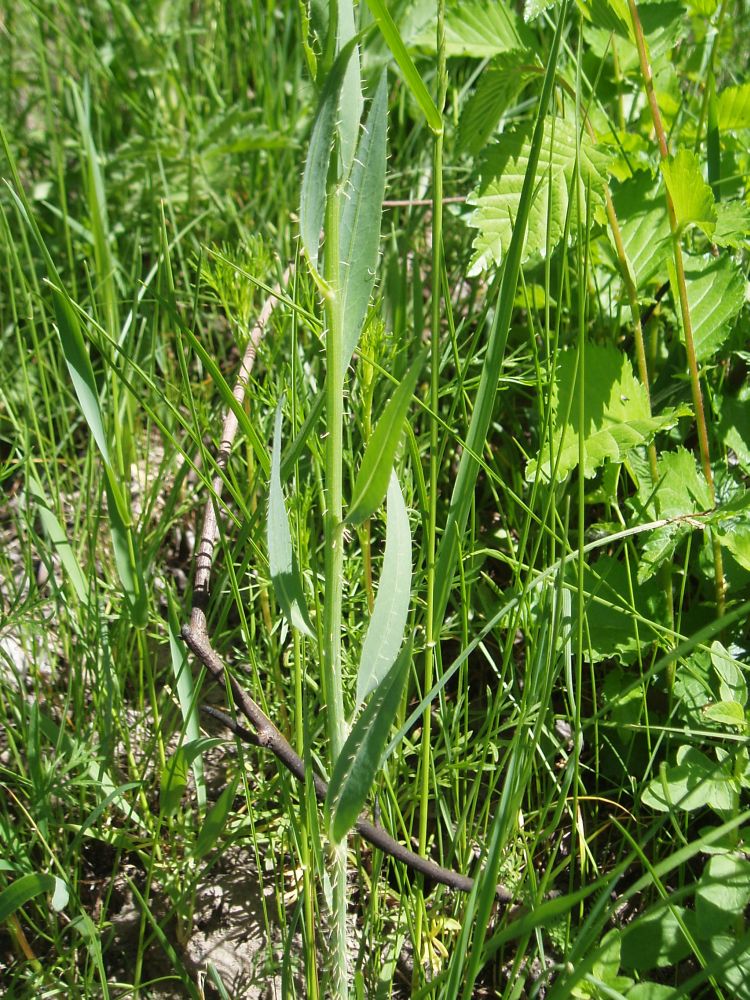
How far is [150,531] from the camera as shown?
1698 millimetres

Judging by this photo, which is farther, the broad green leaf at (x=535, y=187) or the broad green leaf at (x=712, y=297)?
the broad green leaf at (x=712, y=297)

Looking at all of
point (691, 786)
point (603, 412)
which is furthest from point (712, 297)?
point (691, 786)

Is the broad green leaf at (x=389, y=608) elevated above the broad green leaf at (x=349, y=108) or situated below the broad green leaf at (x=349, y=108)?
below

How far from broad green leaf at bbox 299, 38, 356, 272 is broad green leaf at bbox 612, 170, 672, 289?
0.69 m

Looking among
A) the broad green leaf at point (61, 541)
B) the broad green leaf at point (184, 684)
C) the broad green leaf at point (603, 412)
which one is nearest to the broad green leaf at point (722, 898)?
the broad green leaf at point (603, 412)

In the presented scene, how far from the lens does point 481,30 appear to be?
1.54 meters

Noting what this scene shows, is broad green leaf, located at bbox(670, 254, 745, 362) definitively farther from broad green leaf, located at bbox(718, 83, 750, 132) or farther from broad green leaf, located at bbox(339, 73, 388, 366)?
broad green leaf, located at bbox(339, 73, 388, 366)

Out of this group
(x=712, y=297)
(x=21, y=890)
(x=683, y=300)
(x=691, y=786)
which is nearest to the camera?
(x=21, y=890)

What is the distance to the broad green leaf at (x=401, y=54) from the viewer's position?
731mm

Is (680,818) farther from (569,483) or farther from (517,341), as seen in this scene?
(517,341)

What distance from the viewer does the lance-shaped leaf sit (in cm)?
89

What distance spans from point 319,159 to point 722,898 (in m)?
0.87

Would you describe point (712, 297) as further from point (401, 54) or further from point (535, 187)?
point (401, 54)

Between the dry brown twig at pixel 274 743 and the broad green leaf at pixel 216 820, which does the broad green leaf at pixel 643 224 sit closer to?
the dry brown twig at pixel 274 743
